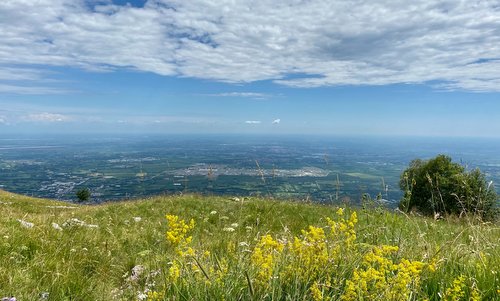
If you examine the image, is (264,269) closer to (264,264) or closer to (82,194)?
(264,264)

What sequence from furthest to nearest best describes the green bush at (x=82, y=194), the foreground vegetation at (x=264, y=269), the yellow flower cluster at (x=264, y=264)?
the green bush at (x=82, y=194), the yellow flower cluster at (x=264, y=264), the foreground vegetation at (x=264, y=269)

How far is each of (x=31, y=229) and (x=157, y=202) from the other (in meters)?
10.8

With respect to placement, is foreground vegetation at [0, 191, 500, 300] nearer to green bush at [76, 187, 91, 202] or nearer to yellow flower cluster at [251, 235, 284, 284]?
yellow flower cluster at [251, 235, 284, 284]

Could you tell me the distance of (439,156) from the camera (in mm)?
47312

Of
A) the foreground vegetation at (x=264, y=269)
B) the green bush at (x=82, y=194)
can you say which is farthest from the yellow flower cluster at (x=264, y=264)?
the green bush at (x=82, y=194)

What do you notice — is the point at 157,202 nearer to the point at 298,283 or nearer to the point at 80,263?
the point at 80,263

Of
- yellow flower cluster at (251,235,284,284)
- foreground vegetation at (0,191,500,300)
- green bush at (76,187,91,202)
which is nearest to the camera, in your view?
foreground vegetation at (0,191,500,300)

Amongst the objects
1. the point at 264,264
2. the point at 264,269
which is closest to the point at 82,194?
the point at 264,269

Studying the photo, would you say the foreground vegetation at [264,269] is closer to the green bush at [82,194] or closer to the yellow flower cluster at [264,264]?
the yellow flower cluster at [264,264]

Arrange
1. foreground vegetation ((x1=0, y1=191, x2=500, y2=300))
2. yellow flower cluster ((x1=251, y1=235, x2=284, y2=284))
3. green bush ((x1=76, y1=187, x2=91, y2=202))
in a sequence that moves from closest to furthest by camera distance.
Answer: foreground vegetation ((x1=0, y1=191, x2=500, y2=300)) < yellow flower cluster ((x1=251, y1=235, x2=284, y2=284)) < green bush ((x1=76, y1=187, x2=91, y2=202))

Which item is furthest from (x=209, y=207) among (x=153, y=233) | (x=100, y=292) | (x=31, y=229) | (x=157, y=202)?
(x=100, y=292)

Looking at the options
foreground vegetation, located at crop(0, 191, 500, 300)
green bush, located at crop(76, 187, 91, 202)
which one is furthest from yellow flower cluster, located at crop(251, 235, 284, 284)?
green bush, located at crop(76, 187, 91, 202)

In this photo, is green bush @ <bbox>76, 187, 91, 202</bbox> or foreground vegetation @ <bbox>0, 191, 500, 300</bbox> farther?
green bush @ <bbox>76, 187, 91, 202</bbox>

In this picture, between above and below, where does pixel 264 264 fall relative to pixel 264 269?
above
